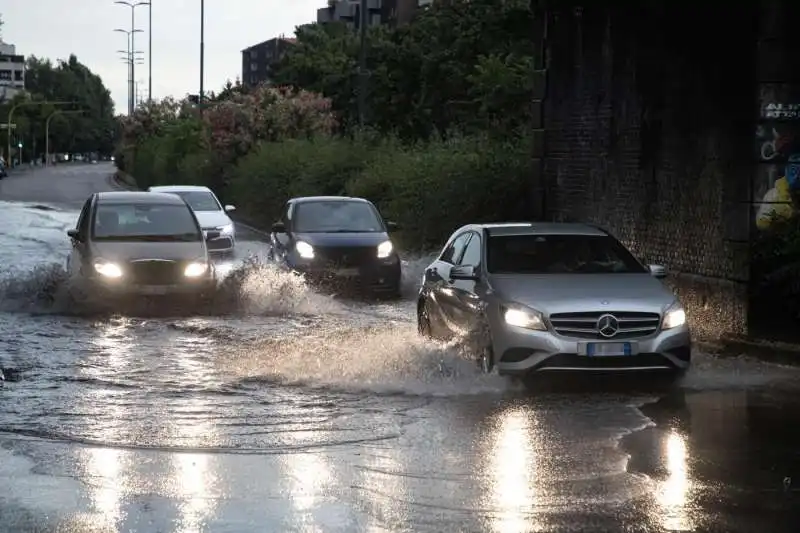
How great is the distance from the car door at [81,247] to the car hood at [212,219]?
369 inches

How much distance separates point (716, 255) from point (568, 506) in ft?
29.3

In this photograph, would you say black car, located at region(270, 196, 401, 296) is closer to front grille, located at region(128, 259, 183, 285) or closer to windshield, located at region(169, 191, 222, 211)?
front grille, located at region(128, 259, 183, 285)

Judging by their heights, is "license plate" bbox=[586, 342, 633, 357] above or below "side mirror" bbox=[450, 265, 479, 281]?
below

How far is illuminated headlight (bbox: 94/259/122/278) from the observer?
17.8m

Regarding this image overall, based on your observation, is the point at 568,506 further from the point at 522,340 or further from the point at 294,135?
the point at 294,135

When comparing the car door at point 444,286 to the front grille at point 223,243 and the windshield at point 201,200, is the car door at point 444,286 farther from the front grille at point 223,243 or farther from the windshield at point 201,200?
the windshield at point 201,200

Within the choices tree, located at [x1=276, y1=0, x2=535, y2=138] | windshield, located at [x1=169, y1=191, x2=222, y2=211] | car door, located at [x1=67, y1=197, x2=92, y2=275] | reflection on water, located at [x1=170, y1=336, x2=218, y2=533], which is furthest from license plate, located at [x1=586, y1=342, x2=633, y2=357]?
tree, located at [x1=276, y1=0, x2=535, y2=138]

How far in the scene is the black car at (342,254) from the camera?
844 inches

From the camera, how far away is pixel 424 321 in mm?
14625

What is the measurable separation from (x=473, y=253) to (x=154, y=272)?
19.5ft

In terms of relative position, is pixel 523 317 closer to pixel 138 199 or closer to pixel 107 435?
pixel 107 435

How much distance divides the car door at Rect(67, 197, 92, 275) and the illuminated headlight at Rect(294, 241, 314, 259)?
359 cm

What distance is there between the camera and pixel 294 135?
166 ft

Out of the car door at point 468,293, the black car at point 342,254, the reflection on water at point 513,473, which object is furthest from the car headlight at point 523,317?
the black car at point 342,254
